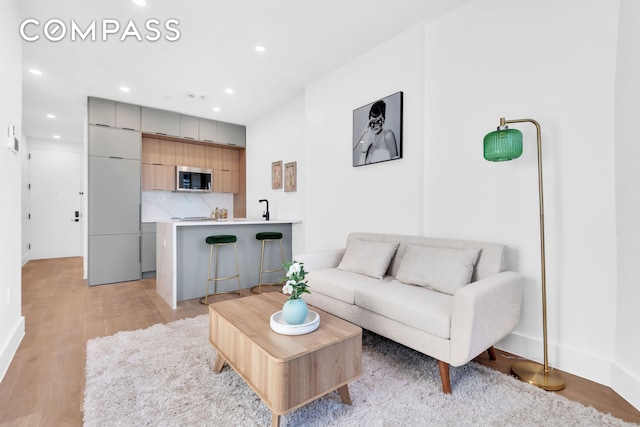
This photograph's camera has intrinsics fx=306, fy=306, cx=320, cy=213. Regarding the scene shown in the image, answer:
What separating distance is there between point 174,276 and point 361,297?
2.23 meters

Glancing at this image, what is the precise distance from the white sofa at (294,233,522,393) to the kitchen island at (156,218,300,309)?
1432 mm

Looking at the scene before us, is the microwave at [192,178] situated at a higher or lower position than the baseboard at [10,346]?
higher

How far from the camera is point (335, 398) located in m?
1.71

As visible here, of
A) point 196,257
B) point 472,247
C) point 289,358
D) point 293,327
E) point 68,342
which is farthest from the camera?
point 196,257

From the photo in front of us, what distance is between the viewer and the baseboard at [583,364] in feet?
5.63

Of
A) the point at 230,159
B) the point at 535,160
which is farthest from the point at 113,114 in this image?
the point at 535,160

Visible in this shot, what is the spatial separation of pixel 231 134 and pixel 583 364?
566 centimetres

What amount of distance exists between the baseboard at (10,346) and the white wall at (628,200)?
12.4 feet

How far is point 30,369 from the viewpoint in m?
2.05

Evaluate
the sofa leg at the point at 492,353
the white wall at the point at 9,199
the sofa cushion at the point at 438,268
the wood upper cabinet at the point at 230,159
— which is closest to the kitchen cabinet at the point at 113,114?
the wood upper cabinet at the point at 230,159

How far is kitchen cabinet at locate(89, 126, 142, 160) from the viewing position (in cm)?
446

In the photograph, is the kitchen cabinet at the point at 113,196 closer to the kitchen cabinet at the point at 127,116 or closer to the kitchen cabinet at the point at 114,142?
the kitchen cabinet at the point at 114,142

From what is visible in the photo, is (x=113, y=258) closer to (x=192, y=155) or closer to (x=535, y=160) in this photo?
(x=192, y=155)

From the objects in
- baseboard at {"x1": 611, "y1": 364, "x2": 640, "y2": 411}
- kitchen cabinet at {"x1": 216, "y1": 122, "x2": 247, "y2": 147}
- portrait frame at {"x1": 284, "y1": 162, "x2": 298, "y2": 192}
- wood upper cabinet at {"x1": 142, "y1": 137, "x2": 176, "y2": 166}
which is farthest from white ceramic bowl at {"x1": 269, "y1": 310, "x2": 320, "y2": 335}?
kitchen cabinet at {"x1": 216, "y1": 122, "x2": 247, "y2": 147}
